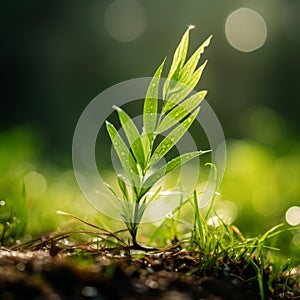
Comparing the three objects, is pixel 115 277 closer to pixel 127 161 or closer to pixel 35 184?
→ pixel 127 161

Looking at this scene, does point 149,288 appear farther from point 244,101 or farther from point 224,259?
point 244,101

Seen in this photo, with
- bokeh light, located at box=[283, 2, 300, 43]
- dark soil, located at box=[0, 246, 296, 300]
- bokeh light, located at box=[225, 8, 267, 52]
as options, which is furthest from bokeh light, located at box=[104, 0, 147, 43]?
dark soil, located at box=[0, 246, 296, 300]

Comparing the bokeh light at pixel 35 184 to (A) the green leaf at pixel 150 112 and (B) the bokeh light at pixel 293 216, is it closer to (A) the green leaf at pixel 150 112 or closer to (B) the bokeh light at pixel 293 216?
(B) the bokeh light at pixel 293 216

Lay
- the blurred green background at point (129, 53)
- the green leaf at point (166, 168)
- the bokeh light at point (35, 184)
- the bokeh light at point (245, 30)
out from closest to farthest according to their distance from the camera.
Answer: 1. the green leaf at point (166, 168)
2. the bokeh light at point (35, 184)
3. the blurred green background at point (129, 53)
4. the bokeh light at point (245, 30)

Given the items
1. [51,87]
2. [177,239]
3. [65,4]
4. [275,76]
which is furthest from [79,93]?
[177,239]

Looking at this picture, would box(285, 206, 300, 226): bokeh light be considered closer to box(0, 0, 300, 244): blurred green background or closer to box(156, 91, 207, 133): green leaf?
box(156, 91, 207, 133): green leaf

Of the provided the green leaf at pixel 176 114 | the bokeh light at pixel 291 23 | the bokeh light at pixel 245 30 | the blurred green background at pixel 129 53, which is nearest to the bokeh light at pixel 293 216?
the green leaf at pixel 176 114
